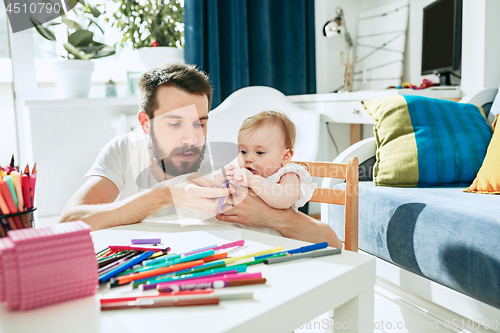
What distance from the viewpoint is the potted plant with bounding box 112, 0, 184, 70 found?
7.34 ft

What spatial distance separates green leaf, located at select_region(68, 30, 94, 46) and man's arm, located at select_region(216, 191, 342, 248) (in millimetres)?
1595

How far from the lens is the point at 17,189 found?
499 mm

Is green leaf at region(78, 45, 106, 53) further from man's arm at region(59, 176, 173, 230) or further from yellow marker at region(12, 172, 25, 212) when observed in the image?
yellow marker at region(12, 172, 25, 212)

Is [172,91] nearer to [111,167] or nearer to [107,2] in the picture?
[111,167]

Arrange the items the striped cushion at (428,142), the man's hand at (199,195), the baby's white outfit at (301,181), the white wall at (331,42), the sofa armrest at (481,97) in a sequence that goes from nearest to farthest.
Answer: the man's hand at (199,195) < the baby's white outfit at (301,181) < the striped cushion at (428,142) < the sofa armrest at (481,97) < the white wall at (331,42)

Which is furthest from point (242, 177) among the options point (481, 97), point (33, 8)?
point (33, 8)

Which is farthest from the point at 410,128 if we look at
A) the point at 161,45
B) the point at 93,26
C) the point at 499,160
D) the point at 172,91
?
the point at 93,26

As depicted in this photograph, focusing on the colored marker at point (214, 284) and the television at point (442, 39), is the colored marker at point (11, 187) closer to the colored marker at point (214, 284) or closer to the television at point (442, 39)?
the colored marker at point (214, 284)

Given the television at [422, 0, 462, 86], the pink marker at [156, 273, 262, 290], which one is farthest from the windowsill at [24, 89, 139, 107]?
the pink marker at [156, 273, 262, 290]

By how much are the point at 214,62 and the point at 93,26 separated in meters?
0.73

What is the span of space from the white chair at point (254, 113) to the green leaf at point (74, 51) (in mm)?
743

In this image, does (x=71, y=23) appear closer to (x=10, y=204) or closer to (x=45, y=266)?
(x=10, y=204)

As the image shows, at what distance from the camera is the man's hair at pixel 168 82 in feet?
3.71

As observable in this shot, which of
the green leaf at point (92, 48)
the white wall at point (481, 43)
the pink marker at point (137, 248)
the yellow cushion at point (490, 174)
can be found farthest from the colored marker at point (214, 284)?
the green leaf at point (92, 48)
